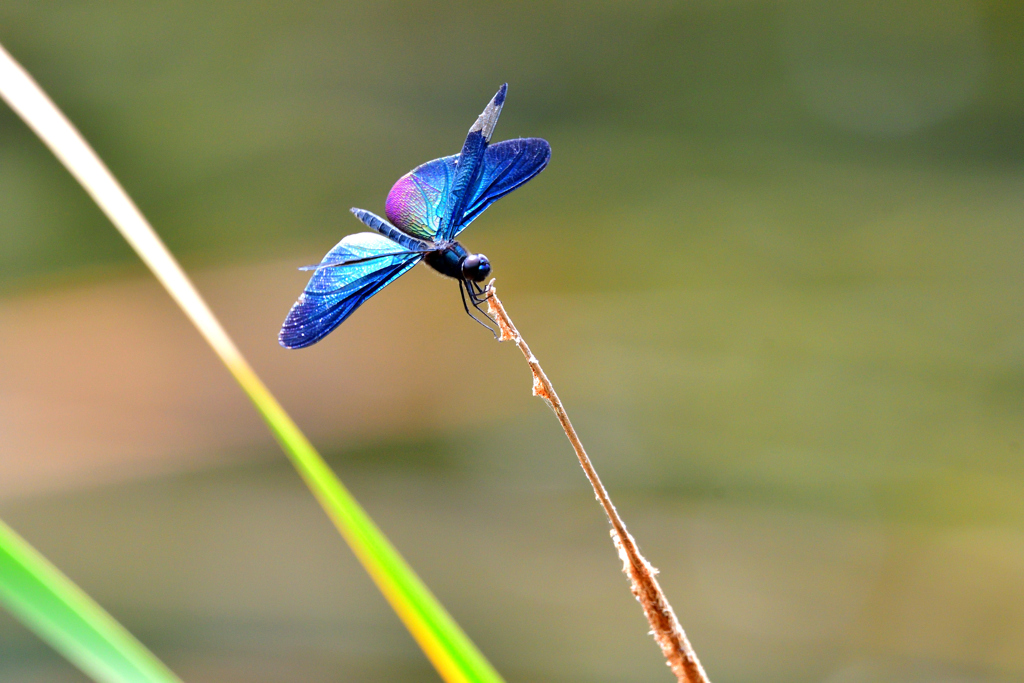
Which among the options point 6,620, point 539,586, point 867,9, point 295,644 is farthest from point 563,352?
point 6,620

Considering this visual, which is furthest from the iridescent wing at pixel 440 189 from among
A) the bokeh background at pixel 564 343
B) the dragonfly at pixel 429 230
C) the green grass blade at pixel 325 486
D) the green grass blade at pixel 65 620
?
the bokeh background at pixel 564 343

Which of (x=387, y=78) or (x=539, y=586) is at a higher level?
(x=387, y=78)

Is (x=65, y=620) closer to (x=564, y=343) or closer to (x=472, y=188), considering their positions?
(x=472, y=188)

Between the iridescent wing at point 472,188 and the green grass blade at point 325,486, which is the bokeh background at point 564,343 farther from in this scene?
the green grass blade at point 325,486

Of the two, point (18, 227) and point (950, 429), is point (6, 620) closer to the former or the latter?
point (18, 227)

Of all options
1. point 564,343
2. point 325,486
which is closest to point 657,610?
point 325,486

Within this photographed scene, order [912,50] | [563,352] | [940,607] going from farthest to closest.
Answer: [563,352]
[912,50]
[940,607]

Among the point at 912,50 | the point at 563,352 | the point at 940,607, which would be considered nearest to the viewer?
the point at 940,607

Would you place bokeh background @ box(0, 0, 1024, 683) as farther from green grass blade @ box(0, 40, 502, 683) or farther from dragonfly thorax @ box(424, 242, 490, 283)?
green grass blade @ box(0, 40, 502, 683)

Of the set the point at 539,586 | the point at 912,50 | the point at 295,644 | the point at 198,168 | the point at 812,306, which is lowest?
the point at 295,644
